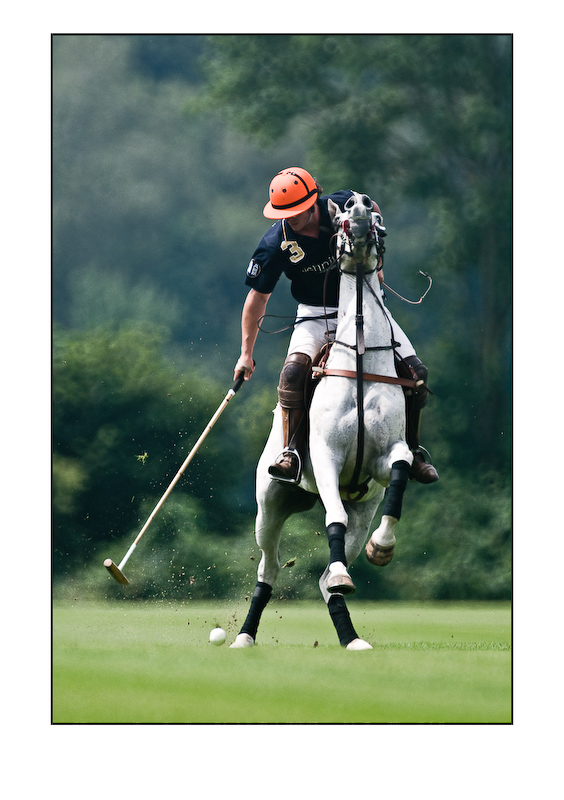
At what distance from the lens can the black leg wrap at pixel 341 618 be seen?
6.70 meters

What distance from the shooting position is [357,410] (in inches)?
264

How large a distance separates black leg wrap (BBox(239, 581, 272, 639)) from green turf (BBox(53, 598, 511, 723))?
13cm

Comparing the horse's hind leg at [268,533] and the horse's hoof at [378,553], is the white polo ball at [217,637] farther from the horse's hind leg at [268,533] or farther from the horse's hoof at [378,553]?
the horse's hoof at [378,553]

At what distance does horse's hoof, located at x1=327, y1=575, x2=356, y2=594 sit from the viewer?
635 cm

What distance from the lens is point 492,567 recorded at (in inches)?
408

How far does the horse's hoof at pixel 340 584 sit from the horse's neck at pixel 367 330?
1.30 meters

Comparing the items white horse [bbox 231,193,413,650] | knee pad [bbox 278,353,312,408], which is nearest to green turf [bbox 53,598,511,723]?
white horse [bbox 231,193,413,650]

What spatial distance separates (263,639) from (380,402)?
7.20ft

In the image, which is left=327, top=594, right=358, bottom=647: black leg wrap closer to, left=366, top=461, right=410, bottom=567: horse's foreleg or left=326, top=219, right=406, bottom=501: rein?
left=366, top=461, right=410, bottom=567: horse's foreleg

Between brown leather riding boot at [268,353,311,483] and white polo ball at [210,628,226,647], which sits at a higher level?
brown leather riding boot at [268,353,311,483]

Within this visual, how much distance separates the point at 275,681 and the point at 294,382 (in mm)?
1886

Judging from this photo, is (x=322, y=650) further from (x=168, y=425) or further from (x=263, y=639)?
(x=168, y=425)

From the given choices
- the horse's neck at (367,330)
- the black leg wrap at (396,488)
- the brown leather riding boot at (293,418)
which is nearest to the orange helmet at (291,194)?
the horse's neck at (367,330)
